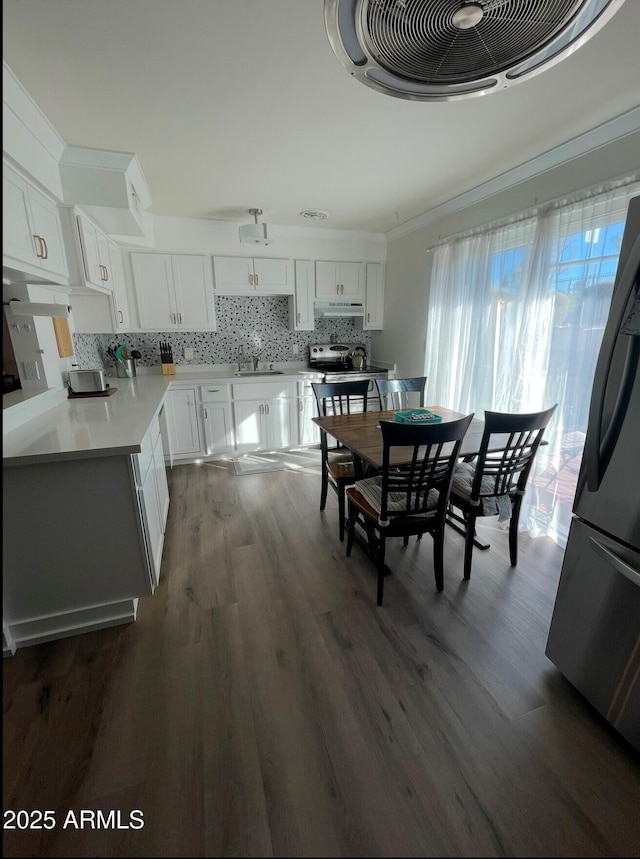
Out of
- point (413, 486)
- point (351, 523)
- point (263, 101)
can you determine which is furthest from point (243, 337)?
point (413, 486)

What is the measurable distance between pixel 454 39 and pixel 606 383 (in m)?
1.15

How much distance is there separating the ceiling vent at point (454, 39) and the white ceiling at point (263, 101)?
291mm

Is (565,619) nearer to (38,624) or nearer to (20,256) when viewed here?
(38,624)

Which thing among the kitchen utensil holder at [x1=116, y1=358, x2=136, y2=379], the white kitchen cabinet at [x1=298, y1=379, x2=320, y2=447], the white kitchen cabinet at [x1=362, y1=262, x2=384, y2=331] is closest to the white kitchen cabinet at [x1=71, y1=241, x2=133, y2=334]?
the kitchen utensil holder at [x1=116, y1=358, x2=136, y2=379]

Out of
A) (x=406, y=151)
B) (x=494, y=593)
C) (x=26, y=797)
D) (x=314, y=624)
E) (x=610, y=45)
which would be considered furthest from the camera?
(x=406, y=151)

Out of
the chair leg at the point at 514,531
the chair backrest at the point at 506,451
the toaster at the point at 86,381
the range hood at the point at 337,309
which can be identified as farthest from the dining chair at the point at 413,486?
the range hood at the point at 337,309

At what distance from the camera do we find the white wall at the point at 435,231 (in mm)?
2047

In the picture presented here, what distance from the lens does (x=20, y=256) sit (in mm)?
1726

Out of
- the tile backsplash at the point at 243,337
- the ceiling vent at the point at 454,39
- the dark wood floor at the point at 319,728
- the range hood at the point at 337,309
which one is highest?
the ceiling vent at the point at 454,39

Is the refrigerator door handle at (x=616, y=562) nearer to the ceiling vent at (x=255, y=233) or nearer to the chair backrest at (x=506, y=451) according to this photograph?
the chair backrest at (x=506, y=451)

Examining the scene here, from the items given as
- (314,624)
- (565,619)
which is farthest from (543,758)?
(314,624)

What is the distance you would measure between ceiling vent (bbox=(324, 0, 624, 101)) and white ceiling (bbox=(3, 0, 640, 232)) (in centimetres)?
29

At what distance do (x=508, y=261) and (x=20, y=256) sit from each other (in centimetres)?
270

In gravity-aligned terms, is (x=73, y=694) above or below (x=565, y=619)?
below
